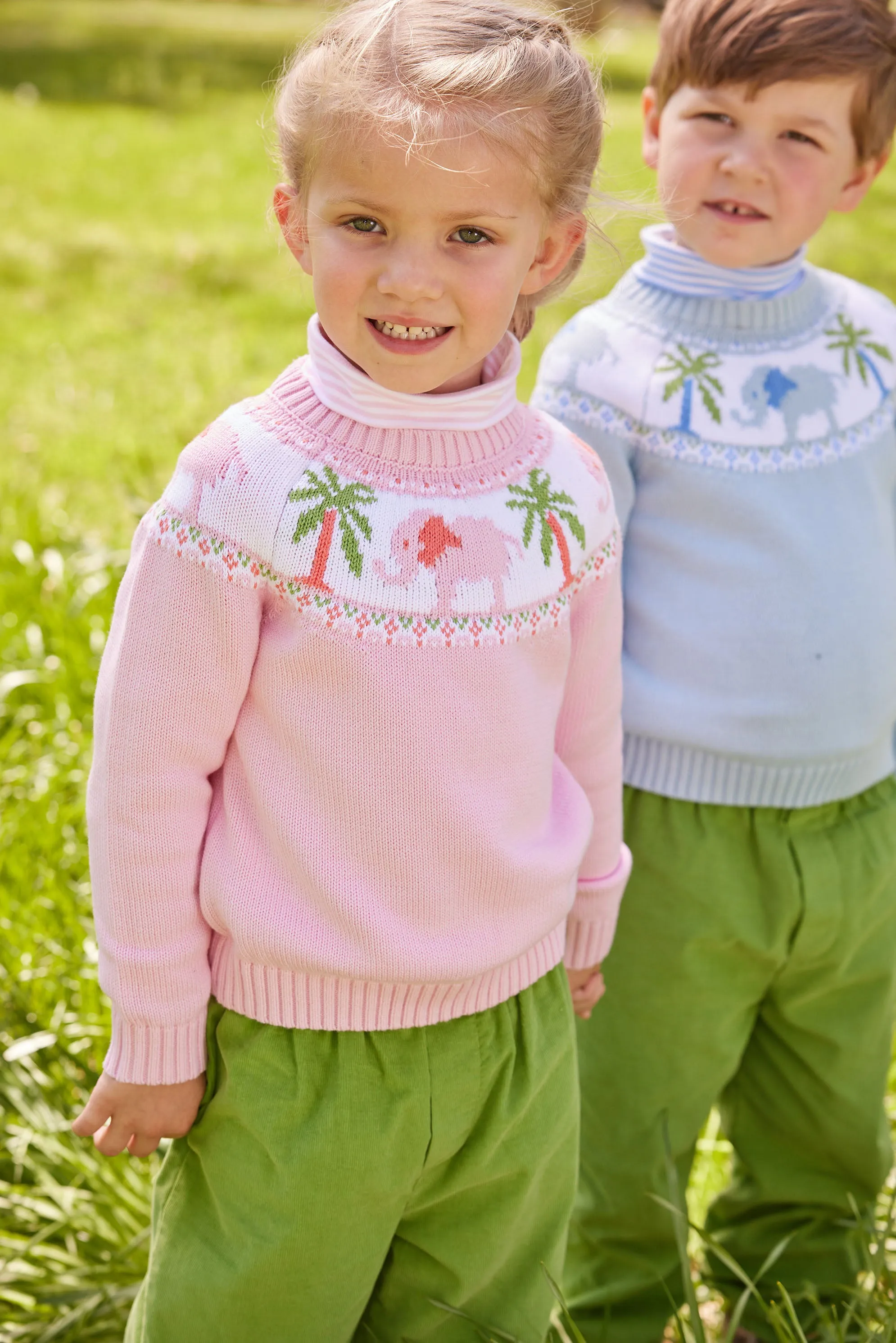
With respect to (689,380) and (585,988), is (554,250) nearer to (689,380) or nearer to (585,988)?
(689,380)

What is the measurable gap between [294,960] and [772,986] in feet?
3.00

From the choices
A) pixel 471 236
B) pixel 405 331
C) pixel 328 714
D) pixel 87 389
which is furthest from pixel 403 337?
pixel 87 389

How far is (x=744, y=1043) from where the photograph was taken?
217cm

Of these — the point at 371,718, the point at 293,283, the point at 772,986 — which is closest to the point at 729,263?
the point at 371,718

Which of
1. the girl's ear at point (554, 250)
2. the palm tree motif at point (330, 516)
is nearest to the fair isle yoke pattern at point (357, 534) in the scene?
the palm tree motif at point (330, 516)

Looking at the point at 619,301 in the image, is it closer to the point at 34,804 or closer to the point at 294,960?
the point at 294,960

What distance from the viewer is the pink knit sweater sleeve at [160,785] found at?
56.4 inches

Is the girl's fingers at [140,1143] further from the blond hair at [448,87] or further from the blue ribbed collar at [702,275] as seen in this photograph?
the blue ribbed collar at [702,275]

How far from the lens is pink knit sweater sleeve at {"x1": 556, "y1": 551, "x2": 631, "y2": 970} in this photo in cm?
168

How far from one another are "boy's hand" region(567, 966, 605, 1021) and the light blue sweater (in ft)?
0.94

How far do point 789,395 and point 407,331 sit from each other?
28.9 inches

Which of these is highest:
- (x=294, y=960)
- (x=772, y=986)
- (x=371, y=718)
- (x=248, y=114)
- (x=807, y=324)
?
(x=807, y=324)

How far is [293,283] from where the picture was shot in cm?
626

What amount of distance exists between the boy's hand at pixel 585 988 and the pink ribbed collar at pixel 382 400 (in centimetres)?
74
